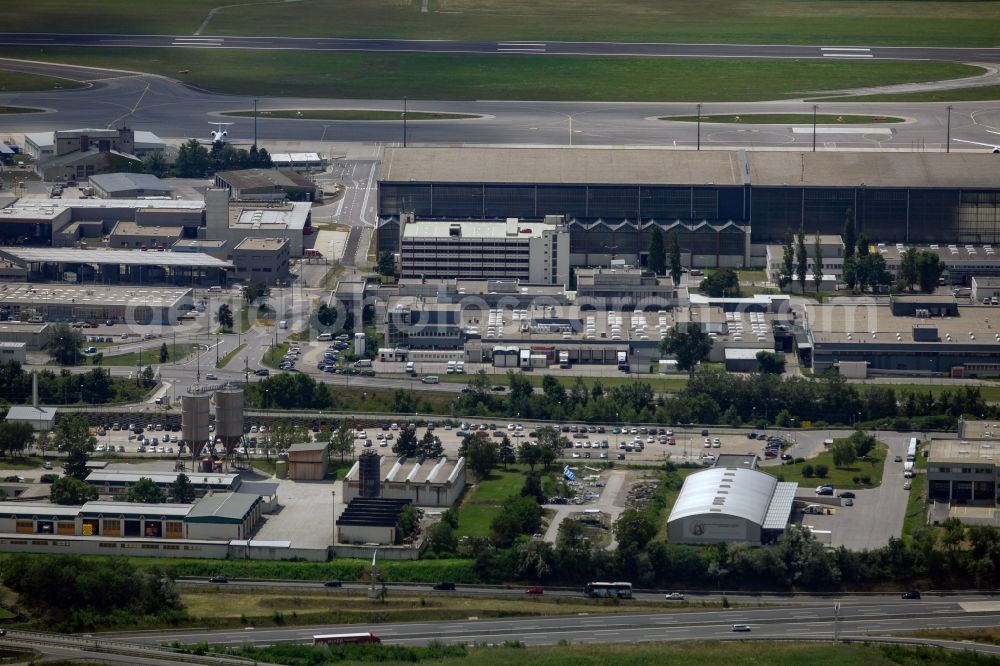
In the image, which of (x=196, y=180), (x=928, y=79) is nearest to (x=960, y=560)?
(x=196, y=180)

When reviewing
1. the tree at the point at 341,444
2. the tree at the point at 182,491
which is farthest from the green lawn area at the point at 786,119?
the tree at the point at 182,491

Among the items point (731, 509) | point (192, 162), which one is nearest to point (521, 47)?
point (192, 162)

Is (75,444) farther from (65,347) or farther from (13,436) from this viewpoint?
(65,347)

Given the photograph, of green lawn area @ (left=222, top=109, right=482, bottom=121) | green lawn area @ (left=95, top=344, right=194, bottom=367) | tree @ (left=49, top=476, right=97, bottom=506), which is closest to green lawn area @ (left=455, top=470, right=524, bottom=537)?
tree @ (left=49, top=476, right=97, bottom=506)

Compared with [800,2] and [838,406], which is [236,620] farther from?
[800,2]

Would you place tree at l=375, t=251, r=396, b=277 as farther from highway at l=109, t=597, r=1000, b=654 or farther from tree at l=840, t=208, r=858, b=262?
highway at l=109, t=597, r=1000, b=654

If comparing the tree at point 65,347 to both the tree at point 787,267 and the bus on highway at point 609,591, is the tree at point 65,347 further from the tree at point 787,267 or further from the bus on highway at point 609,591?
the tree at point 787,267
